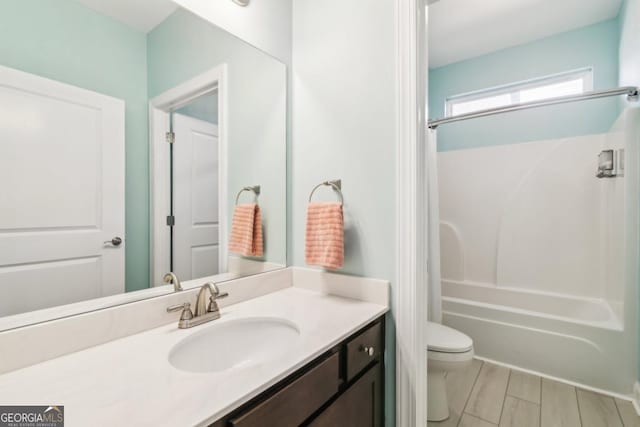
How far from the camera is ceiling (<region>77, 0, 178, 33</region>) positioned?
87cm

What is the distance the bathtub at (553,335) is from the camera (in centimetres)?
178

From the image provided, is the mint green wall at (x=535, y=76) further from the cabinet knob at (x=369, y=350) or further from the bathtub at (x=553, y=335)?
the cabinet knob at (x=369, y=350)

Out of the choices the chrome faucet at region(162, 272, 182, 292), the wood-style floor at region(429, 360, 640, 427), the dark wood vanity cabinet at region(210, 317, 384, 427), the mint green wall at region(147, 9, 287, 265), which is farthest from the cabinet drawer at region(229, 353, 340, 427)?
the wood-style floor at region(429, 360, 640, 427)

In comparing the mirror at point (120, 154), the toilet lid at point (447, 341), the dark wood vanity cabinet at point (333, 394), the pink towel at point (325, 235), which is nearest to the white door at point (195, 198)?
the mirror at point (120, 154)

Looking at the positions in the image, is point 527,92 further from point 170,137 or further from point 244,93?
point 170,137

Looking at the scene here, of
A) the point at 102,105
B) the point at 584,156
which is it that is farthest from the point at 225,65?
the point at 584,156

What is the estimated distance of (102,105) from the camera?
864 millimetres

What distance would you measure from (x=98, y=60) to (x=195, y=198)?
519mm

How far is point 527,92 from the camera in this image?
9.05 ft

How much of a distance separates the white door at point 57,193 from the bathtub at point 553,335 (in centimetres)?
237

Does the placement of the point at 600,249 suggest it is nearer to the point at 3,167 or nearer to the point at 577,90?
the point at 577,90

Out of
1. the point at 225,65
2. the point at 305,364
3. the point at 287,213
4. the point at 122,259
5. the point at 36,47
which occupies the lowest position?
the point at 305,364

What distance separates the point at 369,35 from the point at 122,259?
4.11ft

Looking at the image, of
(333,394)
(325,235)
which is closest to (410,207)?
(325,235)
